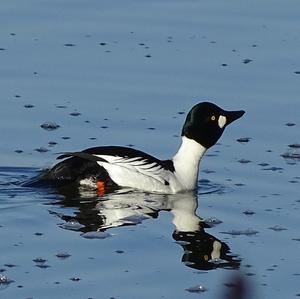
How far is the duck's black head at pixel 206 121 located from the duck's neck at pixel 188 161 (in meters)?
0.07

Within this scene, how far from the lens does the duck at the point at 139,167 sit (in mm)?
11641

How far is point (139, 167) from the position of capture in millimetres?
11766

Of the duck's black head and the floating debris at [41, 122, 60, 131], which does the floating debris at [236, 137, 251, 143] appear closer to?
the duck's black head

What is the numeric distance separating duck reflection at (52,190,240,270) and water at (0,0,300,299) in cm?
2

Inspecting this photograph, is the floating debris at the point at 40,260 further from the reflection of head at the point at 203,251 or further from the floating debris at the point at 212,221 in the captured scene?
the floating debris at the point at 212,221

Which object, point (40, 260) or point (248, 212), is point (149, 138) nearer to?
point (248, 212)

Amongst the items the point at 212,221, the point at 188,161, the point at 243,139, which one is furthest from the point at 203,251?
the point at 243,139

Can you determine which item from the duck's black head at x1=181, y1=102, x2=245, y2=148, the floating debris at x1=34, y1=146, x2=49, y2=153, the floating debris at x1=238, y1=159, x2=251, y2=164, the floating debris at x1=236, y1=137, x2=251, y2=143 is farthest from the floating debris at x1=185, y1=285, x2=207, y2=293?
the floating debris at x1=236, y1=137, x2=251, y2=143

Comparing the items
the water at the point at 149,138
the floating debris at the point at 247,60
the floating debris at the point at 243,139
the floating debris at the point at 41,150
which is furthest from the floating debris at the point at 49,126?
the floating debris at the point at 247,60

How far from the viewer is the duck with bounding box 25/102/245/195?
11641 millimetres

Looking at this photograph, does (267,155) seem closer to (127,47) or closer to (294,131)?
(294,131)

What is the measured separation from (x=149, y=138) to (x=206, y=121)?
2.09 ft

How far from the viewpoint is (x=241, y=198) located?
11.2 m

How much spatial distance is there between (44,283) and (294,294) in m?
1.65
